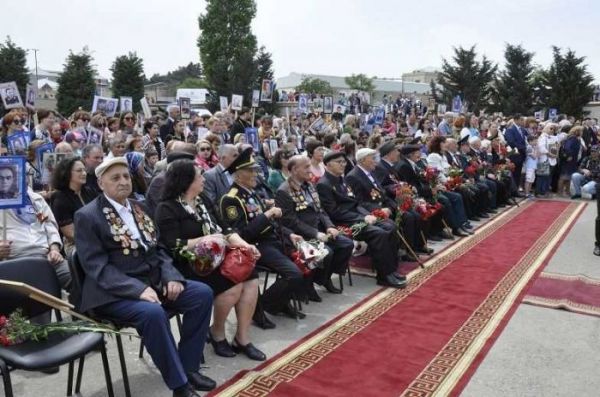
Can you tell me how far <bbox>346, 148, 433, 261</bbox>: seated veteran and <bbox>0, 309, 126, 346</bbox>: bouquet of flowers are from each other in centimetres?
417

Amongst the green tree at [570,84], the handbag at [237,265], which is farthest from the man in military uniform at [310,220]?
the green tree at [570,84]

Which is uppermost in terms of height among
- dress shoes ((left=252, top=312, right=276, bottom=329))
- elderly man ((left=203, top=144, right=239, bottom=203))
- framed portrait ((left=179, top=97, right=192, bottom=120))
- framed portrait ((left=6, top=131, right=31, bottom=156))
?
framed portrait ((left=179, top=97, right=192, bottom=120))

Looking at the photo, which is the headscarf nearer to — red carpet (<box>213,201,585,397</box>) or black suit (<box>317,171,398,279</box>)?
black suit (<box>317,171,398,279</box>)

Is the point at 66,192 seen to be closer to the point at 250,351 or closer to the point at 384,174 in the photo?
the point at 250,351

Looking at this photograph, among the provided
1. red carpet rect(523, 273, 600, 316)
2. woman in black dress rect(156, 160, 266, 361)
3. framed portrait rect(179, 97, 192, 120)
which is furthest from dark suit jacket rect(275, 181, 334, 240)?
framed portrait rect(179, 97, 192, 120)

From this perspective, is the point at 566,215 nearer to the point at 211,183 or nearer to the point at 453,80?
the point at 211,183

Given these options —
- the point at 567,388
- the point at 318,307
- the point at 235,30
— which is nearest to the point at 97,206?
the point at 318,307

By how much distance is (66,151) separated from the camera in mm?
5977

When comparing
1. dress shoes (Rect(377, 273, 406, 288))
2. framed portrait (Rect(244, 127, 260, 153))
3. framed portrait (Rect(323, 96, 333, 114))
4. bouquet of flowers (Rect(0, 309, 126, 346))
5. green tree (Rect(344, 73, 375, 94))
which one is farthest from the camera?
green tree (Rect(344, 73, 375, 94))

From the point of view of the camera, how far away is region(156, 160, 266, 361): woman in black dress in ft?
13.4

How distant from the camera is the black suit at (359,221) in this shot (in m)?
6.20

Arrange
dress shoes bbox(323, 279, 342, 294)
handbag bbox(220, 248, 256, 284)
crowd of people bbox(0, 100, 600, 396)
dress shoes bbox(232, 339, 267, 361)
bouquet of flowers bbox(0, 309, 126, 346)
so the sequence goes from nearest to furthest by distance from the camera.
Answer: bouquet of flowers bbox(0, 309, 126, 346), crowd of people bbox(0, 100, 600, 396), handbag bbox(220, 248, 256, 284), dress shoes bbox(232, 339, 267, 361), dress shoes bbox(323, 279, 342, 294)

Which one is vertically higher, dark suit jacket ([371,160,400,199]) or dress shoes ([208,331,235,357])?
dark suit jacket ([371,160,400,199])

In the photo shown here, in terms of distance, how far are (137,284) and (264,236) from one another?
1.72 meters
